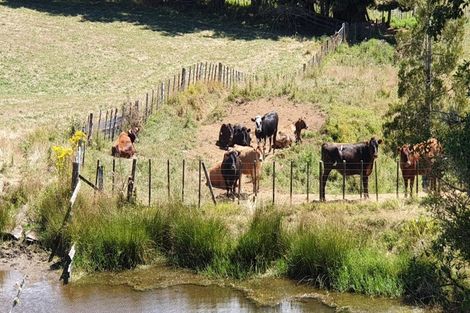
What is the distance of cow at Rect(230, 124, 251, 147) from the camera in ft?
92.5

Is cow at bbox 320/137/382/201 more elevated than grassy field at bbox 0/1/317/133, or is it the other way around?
grassy field at bbox 0/1/317/133

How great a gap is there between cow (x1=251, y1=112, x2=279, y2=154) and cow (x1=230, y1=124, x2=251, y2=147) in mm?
393

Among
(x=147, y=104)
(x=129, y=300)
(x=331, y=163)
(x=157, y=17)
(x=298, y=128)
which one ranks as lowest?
(x=129, y=300)

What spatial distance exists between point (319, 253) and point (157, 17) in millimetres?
45666

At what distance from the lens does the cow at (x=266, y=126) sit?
1114 inches

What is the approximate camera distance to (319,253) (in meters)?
17.3

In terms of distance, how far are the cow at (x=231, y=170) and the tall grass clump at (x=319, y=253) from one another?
4562 mm

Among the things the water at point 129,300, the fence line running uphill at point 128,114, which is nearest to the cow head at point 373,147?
the water at point 129,300

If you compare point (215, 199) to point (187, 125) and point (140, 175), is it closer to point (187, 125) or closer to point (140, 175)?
point (140, 175)

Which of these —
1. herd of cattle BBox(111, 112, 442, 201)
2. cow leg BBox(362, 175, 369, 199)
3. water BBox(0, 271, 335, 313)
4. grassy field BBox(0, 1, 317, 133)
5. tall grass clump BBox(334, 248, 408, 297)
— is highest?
grassy field BBox(0, 1, 317, 133)

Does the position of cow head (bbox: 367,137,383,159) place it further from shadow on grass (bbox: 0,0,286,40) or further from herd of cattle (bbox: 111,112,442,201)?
shadow on grass (bbox: 0,0,286,40)

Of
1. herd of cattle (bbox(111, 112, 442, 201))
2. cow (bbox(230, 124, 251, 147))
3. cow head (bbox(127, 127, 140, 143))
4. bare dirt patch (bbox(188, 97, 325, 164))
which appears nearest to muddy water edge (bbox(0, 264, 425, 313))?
herd of cattle (bbox(111, 112, 442, 201))

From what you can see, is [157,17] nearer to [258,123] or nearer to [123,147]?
[258,123]

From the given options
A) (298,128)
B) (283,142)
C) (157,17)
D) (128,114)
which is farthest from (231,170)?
(157,17)
